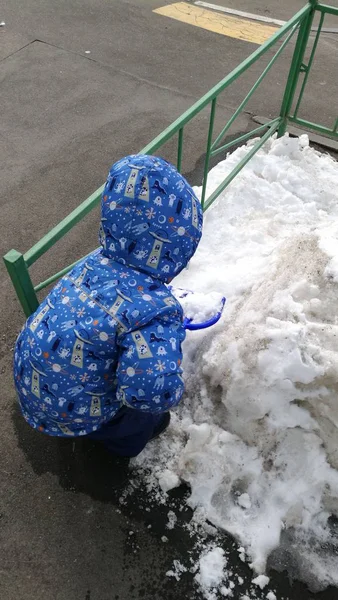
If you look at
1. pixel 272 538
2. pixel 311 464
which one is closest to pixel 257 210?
pixel 311 464

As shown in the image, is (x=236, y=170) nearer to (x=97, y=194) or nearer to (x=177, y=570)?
(x=97, y=194)

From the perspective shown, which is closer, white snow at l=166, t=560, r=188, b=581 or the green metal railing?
the green metal railing

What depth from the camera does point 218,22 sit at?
7.16m

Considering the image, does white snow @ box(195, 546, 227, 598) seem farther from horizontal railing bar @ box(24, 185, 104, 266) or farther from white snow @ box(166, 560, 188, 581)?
horizontal railing bar @ box(24, 185, 104, 266)

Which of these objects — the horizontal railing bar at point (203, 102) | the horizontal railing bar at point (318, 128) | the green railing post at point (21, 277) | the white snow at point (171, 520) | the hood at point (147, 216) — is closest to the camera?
the hood at point (147, 216)

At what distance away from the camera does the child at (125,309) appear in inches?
65.0

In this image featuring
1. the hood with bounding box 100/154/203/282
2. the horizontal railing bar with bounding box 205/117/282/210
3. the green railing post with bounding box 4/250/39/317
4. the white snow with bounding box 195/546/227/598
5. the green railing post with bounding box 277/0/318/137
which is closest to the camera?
the hood with bounding box 100/154/203/282

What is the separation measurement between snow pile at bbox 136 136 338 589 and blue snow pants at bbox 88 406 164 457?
0.16 m

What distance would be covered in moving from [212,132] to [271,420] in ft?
8.23

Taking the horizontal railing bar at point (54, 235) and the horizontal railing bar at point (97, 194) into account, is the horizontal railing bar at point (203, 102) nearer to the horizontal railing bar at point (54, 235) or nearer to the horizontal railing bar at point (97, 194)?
the horizontal railing bar at point (97, 194)

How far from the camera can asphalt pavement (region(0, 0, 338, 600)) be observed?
2.23 metres

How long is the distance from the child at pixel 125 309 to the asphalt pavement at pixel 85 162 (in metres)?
0.80

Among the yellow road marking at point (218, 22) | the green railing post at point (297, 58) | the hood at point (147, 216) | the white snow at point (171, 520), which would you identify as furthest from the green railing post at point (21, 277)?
the yellow road marking at point (218, 22)

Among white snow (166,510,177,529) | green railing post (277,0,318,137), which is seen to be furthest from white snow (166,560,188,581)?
green railing post (277,0,318,137)
